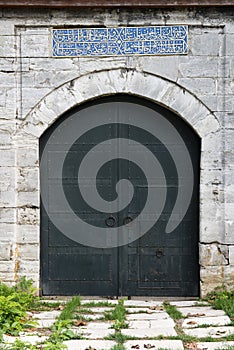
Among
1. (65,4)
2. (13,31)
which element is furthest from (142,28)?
(13,31)

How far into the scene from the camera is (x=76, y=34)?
25.4 feet

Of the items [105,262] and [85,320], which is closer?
[85,320]

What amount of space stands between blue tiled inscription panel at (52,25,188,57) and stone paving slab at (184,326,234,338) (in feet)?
10.4

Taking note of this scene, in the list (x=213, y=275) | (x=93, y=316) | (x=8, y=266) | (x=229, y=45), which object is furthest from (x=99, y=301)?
(x=229, y=45)

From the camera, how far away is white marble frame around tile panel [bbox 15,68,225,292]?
303 inches

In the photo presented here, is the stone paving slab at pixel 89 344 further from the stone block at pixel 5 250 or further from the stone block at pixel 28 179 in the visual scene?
the stone block at pixel 28 179

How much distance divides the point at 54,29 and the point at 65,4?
32 cm

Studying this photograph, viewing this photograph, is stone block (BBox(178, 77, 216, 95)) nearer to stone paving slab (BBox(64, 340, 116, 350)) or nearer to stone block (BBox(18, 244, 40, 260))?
stone block (BBox(18, 244, 40, 260))

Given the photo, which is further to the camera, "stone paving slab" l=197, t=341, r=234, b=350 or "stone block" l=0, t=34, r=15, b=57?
"stone block" l=0, t=34, r=15, b=57

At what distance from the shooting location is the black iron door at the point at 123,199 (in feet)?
Answer: 25.8

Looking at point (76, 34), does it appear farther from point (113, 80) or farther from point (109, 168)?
point (109, 168)

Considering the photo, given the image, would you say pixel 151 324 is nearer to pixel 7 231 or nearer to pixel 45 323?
pixel 45 323

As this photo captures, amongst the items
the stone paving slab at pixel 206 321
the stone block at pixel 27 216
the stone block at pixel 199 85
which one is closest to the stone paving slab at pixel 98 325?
the stone paving slab at pixel 206 321

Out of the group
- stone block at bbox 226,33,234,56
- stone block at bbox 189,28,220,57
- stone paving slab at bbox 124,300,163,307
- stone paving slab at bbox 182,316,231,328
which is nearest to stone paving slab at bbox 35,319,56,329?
stone paving slab at bbox 124,300,163,307
